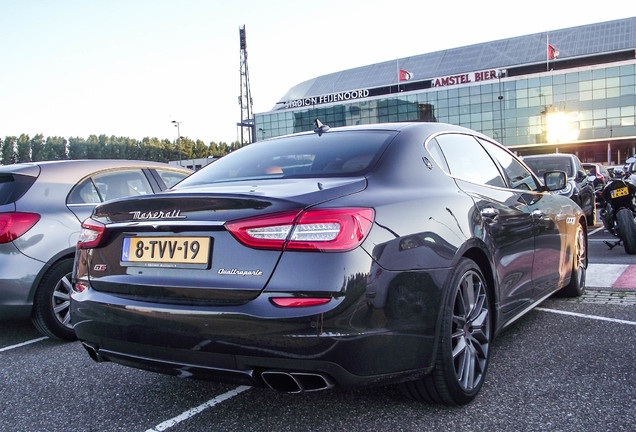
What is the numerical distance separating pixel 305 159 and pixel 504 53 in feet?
272

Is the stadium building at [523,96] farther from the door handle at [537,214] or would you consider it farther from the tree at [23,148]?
the tree at [23,148]

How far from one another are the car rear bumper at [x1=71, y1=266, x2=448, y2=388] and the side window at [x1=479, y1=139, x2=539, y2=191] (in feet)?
6.08

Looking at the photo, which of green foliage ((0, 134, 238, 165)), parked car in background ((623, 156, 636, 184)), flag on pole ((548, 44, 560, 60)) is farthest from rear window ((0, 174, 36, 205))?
green foliage ((0, 134, 238, 165))

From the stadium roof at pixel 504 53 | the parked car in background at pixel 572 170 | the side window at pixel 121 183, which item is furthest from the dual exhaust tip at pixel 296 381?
the stadium roof at pixel 504 53

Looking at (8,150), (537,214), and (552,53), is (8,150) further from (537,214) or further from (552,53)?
(537,214)

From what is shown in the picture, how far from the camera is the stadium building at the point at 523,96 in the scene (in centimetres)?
6262

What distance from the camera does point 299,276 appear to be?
224 cm

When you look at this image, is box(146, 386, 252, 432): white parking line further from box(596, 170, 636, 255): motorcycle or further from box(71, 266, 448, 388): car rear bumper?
box(596, 170, 636, 255): motorcycle

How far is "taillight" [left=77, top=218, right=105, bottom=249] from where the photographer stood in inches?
110

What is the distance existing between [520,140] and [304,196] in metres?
69.2

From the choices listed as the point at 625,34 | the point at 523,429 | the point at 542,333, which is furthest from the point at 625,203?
the point at 625,34

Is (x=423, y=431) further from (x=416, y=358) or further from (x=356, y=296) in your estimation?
(x=356, y=296)

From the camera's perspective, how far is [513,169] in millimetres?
4355

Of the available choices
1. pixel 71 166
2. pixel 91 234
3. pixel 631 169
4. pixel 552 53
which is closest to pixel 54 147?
pixel 552 53
